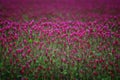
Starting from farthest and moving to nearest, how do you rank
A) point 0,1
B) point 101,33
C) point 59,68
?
1. point 0,1
2. point 101,33
3. point 59,68

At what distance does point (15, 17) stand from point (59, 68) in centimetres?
533

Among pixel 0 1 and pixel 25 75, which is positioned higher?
pixel 0 1

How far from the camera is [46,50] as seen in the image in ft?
20.5

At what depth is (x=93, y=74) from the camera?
538 centimetres

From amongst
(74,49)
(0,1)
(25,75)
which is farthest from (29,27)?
(0,1)

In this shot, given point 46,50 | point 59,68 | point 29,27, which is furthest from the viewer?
point 29,27

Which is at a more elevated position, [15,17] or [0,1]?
[0,1]

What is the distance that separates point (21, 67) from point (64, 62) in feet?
4.09

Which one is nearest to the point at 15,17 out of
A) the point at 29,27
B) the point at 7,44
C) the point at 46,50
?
the point at 29,27

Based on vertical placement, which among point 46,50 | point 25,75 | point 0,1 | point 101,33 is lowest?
point 25,75

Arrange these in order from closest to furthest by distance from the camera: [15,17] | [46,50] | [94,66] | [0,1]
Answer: [94,66]
[46,50]
[15,17]
[0,1]

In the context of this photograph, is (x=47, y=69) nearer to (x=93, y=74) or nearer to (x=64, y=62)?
(x=64, y=62)

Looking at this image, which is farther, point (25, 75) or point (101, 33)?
point (101, 33)

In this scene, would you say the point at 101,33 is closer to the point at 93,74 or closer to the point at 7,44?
the point at 93,74
